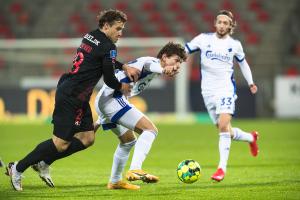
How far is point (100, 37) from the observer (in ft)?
25.3

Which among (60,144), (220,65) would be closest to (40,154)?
(60,144)

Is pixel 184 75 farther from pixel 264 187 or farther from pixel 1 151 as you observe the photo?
pixel 264 187

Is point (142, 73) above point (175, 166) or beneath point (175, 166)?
above

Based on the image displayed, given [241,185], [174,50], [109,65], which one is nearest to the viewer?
[109,65]

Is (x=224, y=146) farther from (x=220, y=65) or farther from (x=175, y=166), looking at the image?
(x=175, y=166)

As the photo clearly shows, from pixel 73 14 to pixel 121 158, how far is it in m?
18.9

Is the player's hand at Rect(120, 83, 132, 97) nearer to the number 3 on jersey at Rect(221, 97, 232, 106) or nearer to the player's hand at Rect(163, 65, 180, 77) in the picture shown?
the player's hand at Rect(163, 65, 180, 77)

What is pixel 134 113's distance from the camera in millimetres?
7883

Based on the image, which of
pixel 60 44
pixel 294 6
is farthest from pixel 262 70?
pixel 60 44

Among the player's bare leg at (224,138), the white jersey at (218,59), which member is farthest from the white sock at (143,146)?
the white jersey at (218,59)

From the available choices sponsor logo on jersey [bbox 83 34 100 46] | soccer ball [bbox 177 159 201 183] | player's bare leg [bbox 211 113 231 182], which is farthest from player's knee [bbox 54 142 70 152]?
player's bare leg [bbox 211 113 231 182]

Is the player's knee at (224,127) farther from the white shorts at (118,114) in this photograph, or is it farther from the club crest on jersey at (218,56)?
the white shorts at (118,114)

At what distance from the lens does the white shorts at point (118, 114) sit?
25.8 feet

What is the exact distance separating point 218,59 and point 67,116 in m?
2.97
